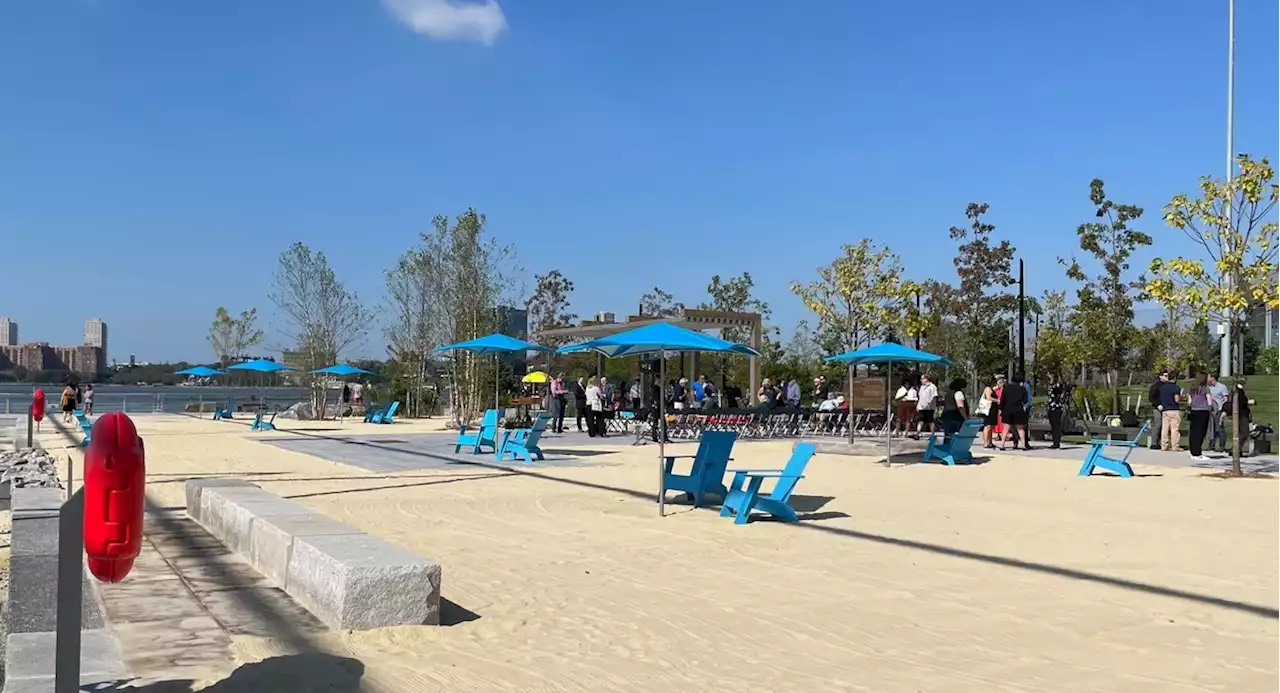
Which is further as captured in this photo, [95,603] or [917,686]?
[95,603]

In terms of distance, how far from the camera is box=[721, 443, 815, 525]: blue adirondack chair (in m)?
9.38

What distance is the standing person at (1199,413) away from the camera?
16.8 m

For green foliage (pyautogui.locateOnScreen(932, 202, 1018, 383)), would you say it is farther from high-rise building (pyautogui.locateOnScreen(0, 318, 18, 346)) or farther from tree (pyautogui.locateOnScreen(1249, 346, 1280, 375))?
high-rise building (pyautogui.locateOnScreen(0, 318, 18, 346))

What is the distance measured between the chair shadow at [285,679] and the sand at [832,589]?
0.11m

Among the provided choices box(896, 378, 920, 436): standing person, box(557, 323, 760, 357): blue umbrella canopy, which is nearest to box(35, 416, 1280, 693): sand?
box(557, 323, 760, 357): blue umbrella canopy

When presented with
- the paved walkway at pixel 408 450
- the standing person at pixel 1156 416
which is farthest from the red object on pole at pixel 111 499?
the standing person at pixel 1156 416

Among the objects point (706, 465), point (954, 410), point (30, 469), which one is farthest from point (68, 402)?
point (706, 465)

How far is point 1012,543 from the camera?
8.48 m

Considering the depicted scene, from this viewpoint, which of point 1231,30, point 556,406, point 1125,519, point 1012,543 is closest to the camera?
point 1012,543

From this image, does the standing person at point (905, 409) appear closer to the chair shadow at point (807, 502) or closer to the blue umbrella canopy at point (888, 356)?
the blue umbrella canopy at point (888, 356)

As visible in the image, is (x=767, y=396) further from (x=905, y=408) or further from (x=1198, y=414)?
(x=1198, y=414)

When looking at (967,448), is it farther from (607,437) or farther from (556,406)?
(556,406)

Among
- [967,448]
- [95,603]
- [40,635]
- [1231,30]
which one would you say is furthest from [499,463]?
[1231,30]

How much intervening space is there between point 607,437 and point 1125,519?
550 inches
